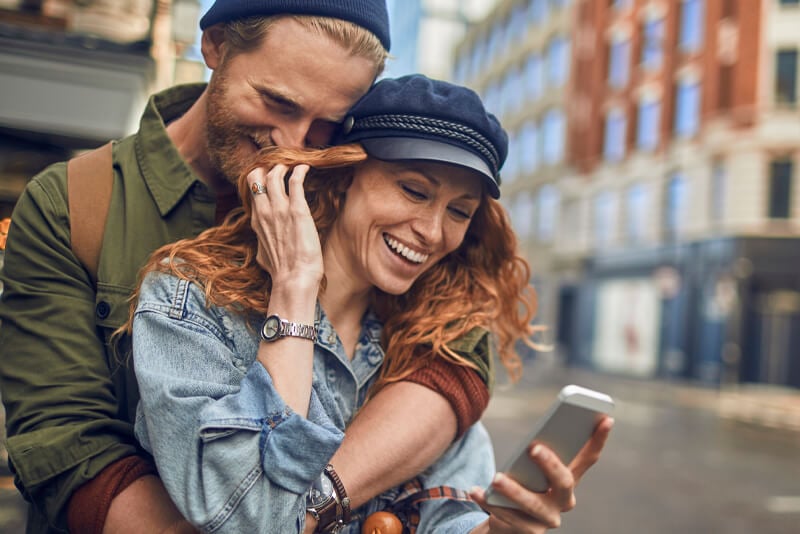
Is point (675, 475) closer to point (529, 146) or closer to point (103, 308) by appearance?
point (103, 308)

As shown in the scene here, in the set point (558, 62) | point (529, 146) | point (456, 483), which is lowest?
point (456, 483)

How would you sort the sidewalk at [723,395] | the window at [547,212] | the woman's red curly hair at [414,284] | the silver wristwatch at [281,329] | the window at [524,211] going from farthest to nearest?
the window at [524,211] → the window at [547,212] → the sidewalk at [723,395] → the woman's red curly hair at [414,284] → the silver wristwatch at [281,329]

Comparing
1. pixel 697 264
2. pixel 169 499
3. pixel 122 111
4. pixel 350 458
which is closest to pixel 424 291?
pixel 350 458

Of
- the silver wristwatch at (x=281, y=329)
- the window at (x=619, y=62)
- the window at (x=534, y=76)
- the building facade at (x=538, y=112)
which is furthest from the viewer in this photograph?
the window at (x=534, y=76)

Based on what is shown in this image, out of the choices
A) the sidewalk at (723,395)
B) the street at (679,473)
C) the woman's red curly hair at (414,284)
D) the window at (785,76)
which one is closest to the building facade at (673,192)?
the window at (785,76)

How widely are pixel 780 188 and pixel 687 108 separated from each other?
420 cm

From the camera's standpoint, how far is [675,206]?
24.2m

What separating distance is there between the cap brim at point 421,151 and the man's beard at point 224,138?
295mm

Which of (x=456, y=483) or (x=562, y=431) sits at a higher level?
(x=562, y=431)

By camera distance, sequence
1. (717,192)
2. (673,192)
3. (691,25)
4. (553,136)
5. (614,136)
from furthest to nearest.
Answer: (553,136), (614,136), (673,192), (691,25), (717,192)

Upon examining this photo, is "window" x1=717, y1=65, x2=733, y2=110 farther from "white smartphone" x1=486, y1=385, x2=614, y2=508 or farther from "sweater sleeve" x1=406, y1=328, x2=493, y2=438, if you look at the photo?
"white smartphone" x1=486, y1=385, x2=614, y2=508

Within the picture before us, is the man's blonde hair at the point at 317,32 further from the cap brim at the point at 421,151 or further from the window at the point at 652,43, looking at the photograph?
the window at the point at 652,43

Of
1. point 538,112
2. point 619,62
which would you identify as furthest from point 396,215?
point 538,112

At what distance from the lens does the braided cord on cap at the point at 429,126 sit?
5.62 ft
